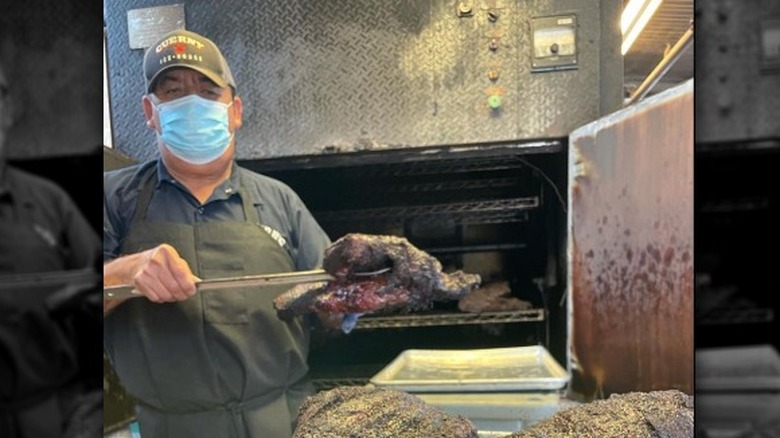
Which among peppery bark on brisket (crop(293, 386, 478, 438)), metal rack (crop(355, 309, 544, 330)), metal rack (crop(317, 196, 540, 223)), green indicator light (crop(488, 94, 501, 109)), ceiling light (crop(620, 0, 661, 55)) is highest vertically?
ceiling light (crop(620, 0, 661, 55))

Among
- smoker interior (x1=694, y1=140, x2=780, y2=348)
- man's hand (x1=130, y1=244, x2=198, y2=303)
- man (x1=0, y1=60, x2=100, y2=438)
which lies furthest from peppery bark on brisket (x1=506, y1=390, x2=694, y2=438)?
man (x1=0, y1=60, x2=100, y2=438)

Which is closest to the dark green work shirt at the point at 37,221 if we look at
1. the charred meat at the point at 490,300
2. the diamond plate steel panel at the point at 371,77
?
the diamond plate steel panel at the point at 371,77

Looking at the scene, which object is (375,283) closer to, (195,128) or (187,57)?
(195,128)

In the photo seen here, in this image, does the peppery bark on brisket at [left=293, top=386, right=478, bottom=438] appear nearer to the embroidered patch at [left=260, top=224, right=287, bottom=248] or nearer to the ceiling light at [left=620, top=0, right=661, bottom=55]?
the embroidered patch at [left=260, top=224, right=287, bottom=248]

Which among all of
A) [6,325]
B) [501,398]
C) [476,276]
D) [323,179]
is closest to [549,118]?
[476,276]

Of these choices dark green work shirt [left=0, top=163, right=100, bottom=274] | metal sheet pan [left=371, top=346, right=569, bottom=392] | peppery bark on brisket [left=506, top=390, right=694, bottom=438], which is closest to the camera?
peppery bark on brisket [left=506, top=390, right=694, bottom=438]

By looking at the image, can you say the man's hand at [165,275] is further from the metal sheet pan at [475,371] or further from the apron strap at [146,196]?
the metal sheet pan at [475,371]

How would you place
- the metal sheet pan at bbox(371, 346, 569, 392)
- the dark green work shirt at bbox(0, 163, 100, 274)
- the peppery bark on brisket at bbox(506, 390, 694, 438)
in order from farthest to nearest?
Result: 1. the dark green work shirt at bbox(0, 163, 100, 274)
2. the metal sheet pan at bbox(371, 346, 569, 392)
3. the peppery bark on brisket at bbox(506, 390, 694, 438)

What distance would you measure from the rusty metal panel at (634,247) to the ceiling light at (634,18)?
16 cm

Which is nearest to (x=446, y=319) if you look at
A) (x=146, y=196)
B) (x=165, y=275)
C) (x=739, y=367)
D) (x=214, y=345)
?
(x=214, y=345)

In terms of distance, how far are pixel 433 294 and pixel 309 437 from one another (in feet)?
1.43

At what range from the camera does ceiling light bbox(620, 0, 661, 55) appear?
48.3 inches

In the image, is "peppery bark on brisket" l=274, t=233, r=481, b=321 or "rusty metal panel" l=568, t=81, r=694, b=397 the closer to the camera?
"rusty metal panel" l=568, t=81, r=694, b=397

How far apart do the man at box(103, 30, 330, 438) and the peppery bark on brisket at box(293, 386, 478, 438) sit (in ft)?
0.40
